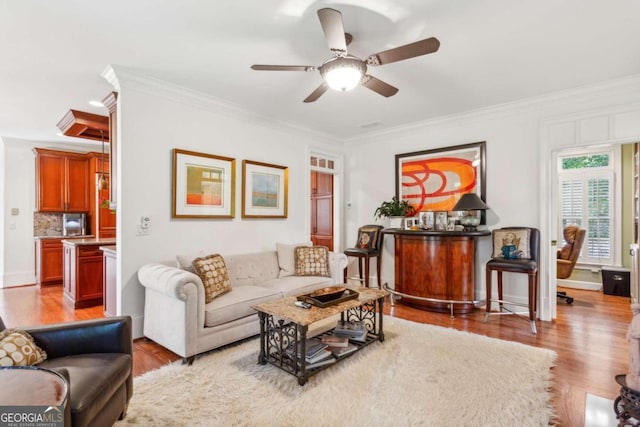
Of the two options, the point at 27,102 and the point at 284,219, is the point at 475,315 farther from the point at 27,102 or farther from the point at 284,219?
the point at 27,102

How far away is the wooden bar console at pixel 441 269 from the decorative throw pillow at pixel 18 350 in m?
3.72

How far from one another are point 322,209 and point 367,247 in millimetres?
1903

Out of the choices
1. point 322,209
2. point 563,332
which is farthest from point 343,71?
point 322,209

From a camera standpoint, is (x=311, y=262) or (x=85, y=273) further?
(x=85, y=273)

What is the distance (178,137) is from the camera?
3582 mm

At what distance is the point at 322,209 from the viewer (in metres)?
6.77

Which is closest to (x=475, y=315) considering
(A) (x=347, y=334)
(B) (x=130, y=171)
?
(A) (x=347, y=334)

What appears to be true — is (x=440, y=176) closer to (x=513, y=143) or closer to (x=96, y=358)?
(x=513, y=143)

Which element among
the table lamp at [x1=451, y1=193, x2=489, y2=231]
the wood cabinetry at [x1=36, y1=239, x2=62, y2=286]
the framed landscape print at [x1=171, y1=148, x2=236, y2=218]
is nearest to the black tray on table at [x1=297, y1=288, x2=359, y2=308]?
the framed landscape print at [x1=171, y1=148, x2=236, y2=218]

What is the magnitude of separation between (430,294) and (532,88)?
267 centimetres

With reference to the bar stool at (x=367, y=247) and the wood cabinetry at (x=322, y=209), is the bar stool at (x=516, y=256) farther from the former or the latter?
the wood cabinetry at (x=322, y=209)

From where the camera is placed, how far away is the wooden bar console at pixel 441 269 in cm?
406

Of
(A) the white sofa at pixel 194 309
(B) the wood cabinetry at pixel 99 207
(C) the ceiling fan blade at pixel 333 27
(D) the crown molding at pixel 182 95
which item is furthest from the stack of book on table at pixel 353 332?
(B) the wood cabinetry at pixel 99 207

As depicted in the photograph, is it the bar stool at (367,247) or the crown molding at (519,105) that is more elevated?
the crown molding at (519,105)
